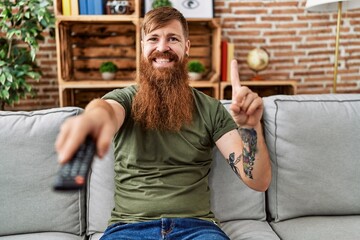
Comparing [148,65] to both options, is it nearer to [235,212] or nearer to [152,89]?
[152,89]

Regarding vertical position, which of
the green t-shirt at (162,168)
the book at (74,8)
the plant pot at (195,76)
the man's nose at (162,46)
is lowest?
the green t-shirt at (162,168)

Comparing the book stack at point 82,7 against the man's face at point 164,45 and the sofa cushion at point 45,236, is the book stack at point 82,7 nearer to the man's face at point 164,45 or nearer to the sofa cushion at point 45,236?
the man's face at point 164,45

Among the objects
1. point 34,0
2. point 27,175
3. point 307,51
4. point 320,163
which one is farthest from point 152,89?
point 307,51

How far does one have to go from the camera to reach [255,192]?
165 cm

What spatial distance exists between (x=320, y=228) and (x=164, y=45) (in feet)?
3.24

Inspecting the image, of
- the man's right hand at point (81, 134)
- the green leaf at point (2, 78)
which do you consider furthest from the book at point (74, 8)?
the man's right hand at point (81, 134)

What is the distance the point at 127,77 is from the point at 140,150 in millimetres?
1763

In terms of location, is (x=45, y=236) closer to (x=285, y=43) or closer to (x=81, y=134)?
(x=81, y=134)

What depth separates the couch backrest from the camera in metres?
1.56

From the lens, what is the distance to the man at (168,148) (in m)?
1.30

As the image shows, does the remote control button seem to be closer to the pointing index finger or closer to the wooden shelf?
the pointing index finger

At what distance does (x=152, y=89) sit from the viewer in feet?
4.93

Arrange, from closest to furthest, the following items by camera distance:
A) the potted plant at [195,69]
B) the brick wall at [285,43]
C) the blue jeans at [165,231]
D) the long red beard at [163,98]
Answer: the blue jeans at [165,231], the long red beard at [163,98], the potted plant at [195,69], the brick wall at [285,43]

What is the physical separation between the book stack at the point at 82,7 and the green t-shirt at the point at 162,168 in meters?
1.40
